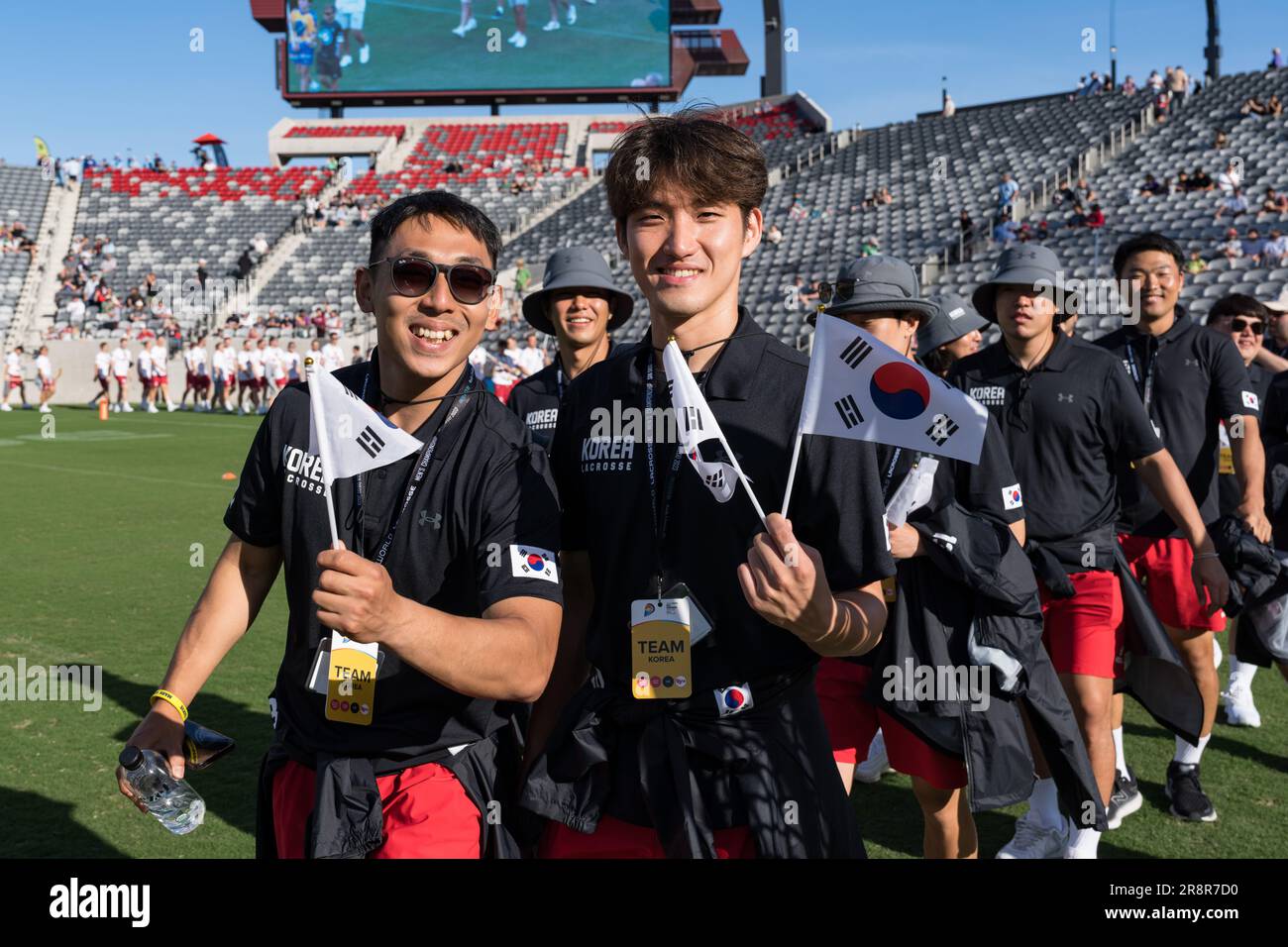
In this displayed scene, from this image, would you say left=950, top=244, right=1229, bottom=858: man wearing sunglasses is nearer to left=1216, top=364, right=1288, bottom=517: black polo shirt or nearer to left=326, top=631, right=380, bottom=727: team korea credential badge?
left=1216, top=364, right=1288, bottom=517: black polo shirt

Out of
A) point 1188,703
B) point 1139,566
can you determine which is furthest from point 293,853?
point 1139,566

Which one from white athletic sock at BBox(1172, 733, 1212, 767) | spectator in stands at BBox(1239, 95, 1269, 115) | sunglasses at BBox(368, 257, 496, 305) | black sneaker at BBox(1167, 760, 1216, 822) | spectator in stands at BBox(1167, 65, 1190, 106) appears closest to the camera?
sunglasses at BBox(368, 257, 496, 305)

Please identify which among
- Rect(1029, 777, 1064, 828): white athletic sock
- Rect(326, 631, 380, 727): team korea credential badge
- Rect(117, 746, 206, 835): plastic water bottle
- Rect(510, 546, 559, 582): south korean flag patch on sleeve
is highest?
Rect(510, 546, 559, 582): south korean flag patch on sleeve

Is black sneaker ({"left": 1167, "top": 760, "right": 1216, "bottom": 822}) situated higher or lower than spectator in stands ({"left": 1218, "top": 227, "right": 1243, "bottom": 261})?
lower

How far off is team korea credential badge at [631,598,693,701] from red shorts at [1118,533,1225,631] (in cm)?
373

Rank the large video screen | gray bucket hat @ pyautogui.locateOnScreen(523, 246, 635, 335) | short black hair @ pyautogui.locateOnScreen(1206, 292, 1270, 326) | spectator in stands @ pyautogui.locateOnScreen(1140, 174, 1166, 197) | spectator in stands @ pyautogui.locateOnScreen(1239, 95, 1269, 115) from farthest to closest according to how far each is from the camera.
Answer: the large video screen, spectator in stands @ pyautogui.locateOnScreen(1239, 95, 1269, 115), spectator in stands @ pyautogui.locateOnScreen(1140, 174, 1166, 197), short black hair @ pyautogui.locateOnScreen(1206, 292, 1270, 326), gray bucket hat @ pyautogui.locateOnScreen(523, 246, 635, 335)

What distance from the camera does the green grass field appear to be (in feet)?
14.5

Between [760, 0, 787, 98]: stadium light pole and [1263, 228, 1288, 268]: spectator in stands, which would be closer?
[1263, 228, 1288, 268]: spectator in stands

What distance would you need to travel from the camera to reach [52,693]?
5980mm

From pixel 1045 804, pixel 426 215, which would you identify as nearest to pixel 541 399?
pixel 426 215

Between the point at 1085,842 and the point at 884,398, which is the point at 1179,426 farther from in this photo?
the point at 884,398

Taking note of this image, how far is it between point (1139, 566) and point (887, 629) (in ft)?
7.46

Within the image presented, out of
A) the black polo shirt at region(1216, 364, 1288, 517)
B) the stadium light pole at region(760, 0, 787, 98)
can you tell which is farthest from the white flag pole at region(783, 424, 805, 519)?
the stadium light pole at region(760, 0, 787, 98)

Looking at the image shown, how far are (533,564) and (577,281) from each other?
3.12m
